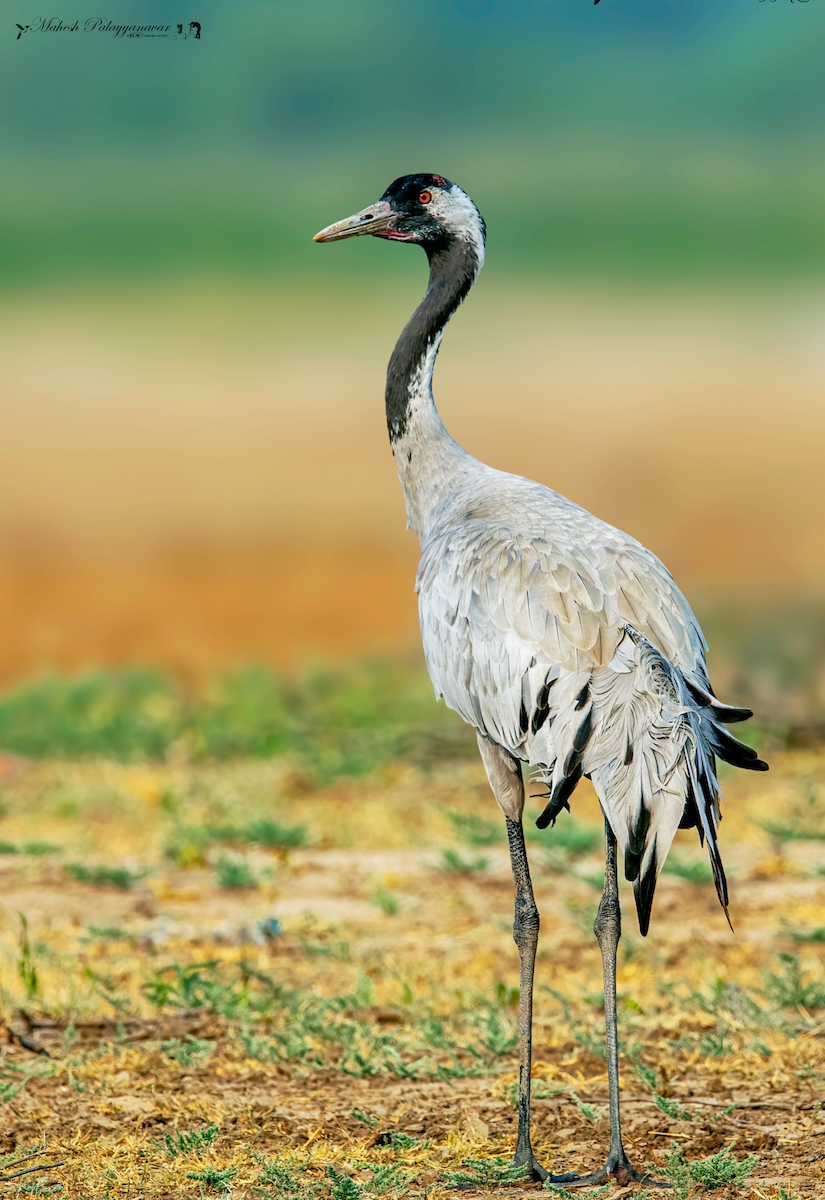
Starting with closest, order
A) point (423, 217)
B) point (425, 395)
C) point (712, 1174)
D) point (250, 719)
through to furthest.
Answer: point (712, 1174) < point (425, 395) < point (423, 217) < point (250, 719)

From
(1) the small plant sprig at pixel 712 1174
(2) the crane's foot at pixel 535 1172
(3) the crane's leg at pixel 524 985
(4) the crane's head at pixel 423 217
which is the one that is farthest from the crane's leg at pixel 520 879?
(4) the crane's head at pixel 423 217

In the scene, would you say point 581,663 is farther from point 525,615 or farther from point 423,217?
point 423,217

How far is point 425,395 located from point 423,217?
2.42ft

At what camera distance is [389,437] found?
5.30 metres

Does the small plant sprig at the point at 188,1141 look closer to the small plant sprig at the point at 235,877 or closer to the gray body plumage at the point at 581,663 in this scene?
the gray body plumage at the point at 581,663

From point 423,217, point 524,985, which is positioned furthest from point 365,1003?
point 423,217

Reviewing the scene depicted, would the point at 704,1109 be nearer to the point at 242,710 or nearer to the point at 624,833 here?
the point at 624,833

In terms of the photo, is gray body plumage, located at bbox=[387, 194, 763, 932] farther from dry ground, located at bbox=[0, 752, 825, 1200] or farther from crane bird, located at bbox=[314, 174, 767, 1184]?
dry ground, located at bbox=[0, 752, 825, 1200]

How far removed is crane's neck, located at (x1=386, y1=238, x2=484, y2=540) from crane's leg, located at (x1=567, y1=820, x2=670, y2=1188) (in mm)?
1673

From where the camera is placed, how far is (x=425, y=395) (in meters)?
5.20

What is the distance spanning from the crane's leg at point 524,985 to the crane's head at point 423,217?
2422 mm

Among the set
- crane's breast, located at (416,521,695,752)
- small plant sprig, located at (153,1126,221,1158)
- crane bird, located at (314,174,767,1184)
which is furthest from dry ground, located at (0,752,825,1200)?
crane's breast, located at (416,521,695,752)

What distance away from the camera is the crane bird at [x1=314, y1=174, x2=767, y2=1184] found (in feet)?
12.2

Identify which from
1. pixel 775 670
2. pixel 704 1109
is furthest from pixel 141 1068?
pixel 775 670
